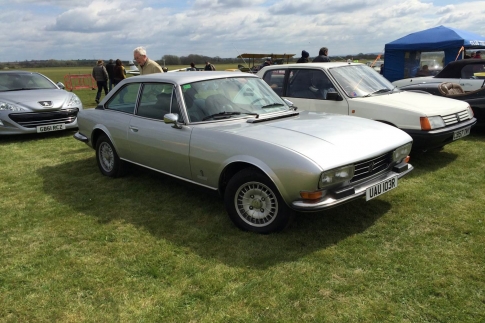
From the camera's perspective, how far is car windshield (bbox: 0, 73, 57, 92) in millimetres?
9117

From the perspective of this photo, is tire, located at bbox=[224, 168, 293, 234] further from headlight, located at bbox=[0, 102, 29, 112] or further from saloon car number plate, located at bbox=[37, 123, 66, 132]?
headlight, located at bbox=[0, 102, 29, 112]

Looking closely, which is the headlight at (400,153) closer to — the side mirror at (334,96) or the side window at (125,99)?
the side mirror at (334,96)

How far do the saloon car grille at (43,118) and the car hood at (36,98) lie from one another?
0.42 ft

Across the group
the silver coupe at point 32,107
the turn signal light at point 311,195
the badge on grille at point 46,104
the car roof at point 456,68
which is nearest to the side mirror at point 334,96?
the turn signal light at point 311,195

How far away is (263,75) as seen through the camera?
7.19m

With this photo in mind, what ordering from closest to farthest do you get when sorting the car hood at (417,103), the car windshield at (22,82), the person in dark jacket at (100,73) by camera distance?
the car hood at (417,103), the car windshield at (22,82), the person in dark jacket at (100,73)

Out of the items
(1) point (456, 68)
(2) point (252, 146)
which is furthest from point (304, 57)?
(2) point (252, 146)

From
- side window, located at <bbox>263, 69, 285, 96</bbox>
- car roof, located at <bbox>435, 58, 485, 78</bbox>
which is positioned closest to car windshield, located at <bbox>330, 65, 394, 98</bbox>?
side window, located at <bbox>263, 69, 285, 96</bbox>

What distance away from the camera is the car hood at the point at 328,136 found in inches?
132

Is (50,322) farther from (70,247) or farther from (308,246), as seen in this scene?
(308,246)

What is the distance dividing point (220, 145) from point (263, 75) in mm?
3734

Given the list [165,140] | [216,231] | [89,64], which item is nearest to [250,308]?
[216,231]

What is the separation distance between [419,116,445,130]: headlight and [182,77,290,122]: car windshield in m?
2.06

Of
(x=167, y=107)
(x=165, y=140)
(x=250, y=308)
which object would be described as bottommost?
(x=250, y=308)
